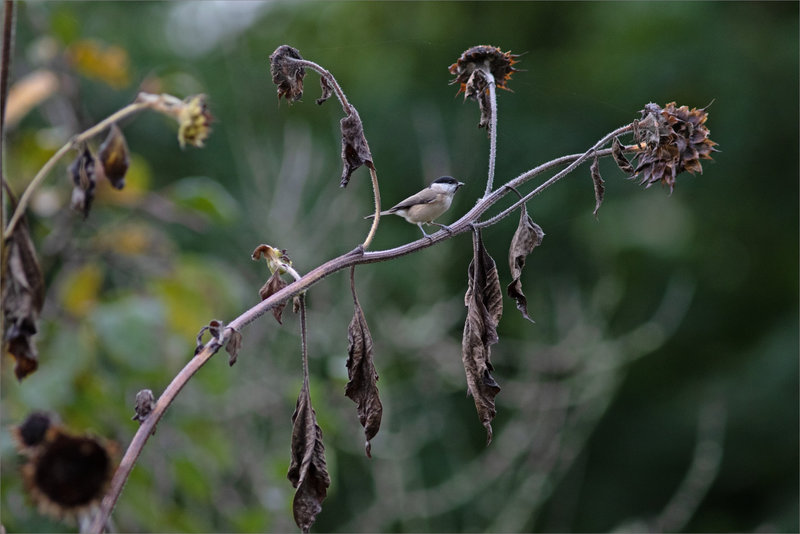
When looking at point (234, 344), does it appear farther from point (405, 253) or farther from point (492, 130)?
point (492, 130)

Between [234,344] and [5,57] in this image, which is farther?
[5,57]

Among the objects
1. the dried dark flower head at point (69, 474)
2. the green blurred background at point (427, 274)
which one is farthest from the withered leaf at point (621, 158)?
the green blurred background at point (427, 274)

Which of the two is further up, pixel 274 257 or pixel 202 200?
pixel 274 257

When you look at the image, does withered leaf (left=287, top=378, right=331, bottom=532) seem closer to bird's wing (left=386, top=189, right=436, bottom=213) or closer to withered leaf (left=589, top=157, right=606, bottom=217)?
withered leaf (left=589, top=157, right=606, bottom=217)

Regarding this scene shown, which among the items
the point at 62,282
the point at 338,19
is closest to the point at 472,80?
the point at 62,282

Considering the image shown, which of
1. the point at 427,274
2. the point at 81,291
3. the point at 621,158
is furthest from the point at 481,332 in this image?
the point at 427,274

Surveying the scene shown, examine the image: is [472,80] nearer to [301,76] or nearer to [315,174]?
[301,76]

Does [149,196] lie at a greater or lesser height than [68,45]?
lesser
